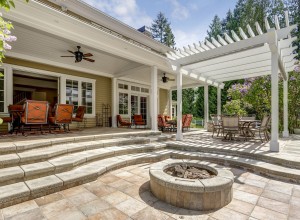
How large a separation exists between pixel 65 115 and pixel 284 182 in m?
5.58

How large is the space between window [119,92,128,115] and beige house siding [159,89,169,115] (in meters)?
3.11

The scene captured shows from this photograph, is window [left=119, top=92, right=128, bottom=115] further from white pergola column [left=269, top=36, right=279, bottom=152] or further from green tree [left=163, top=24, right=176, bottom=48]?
green tree [left=163, top=24, right=176, bottom=48]

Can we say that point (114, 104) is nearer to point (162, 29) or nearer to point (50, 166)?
point (50, 166)

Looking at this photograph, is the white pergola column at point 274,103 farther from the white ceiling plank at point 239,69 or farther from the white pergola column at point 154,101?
the white pergola column at point 154,101

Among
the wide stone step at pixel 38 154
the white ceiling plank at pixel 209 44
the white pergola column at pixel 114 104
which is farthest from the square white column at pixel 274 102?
the white pergola column at pixel 114 104

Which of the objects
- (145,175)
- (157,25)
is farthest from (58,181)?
(157,25)

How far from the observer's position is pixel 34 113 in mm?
4551

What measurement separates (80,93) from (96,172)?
5.48 meters

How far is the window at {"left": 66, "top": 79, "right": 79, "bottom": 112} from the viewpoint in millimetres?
7277

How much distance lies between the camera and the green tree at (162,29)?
80.9 feet

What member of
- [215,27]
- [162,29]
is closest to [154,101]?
[215,27]

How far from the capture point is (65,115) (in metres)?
5.32

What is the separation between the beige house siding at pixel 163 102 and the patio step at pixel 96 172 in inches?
288

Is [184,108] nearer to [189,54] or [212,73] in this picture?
[212,73]
